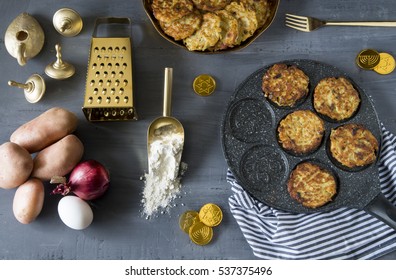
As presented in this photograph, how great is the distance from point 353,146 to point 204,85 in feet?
1.65

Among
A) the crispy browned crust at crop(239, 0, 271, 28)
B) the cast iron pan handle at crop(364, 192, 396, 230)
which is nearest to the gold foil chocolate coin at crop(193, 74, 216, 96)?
the crispy browned crust at crop(239, 0, 271, 28)

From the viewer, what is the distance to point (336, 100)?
1418 mm

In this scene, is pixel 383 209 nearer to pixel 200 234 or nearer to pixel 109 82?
pixel 200 234

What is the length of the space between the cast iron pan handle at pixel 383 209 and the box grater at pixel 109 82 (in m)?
0.77

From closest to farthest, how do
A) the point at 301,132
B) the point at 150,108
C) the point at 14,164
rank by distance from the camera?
1. the point at 14,164
2. the point at 301,132
3. the point at 150,108

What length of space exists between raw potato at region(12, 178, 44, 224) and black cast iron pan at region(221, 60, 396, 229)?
0.56 meters

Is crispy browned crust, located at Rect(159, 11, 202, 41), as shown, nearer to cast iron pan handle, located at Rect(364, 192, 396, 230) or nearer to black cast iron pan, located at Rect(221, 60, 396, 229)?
black cast iron pan, located at Rect(221, 60, 396, 229)

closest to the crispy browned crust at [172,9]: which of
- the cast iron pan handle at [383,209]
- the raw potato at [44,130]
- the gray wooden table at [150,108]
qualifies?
the gray wooden table at [150,108]

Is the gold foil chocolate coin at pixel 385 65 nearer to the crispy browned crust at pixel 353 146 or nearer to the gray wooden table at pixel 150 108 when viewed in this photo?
the gray wooden table at pixel 150 108

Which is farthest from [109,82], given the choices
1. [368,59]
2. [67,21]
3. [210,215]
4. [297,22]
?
[368,59]

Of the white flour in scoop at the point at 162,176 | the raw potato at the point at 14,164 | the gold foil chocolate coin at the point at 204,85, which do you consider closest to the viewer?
the raw potato at the point at 14,164

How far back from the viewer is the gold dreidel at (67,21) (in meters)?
1.53

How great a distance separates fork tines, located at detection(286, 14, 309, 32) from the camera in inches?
62.1

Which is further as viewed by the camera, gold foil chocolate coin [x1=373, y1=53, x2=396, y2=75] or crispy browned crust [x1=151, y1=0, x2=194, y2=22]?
gold foil chocolate coin [x1=373, y1=53, x2=396, y2=75]
